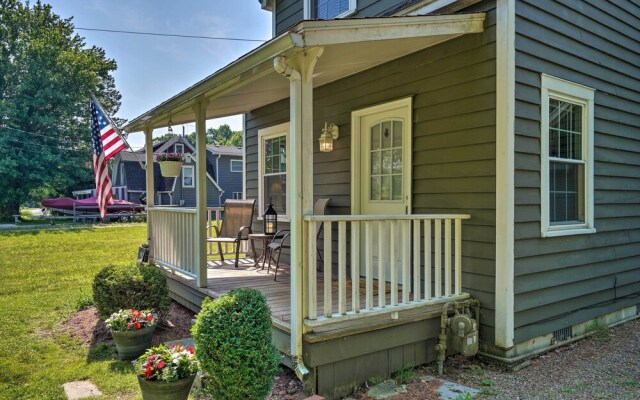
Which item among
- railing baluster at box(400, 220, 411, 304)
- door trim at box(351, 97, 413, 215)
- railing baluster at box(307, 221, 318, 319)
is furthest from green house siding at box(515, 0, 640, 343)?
railing baluster at box(307, 221, 318, 319)

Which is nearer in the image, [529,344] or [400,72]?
[529,344]

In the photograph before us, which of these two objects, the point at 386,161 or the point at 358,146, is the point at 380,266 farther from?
the point at 358,146

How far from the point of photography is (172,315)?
5.18 m

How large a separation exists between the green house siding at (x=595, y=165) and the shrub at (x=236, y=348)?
2.28 metres

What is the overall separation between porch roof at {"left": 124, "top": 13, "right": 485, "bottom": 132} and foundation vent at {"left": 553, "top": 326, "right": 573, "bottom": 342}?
2.97 metres

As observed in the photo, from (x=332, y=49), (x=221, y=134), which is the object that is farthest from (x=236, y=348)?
(x=221, y=134)

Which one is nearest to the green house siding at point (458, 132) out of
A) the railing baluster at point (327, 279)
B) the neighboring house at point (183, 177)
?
the railing baluster at point (327, 279)

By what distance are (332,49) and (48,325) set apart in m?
4.44

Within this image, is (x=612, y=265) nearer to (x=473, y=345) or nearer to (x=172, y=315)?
(x=473, y=345)

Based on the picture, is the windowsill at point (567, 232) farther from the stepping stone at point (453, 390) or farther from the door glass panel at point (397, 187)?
the stepping stone at point (453, 390)

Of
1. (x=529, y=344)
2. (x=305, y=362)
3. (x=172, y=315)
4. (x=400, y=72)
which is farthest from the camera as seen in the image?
(x=172, y=315)

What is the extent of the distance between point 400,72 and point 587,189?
2.30 meters

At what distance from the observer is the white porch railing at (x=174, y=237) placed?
4977 mm

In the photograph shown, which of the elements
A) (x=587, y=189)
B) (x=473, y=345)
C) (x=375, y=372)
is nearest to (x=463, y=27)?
(x=587, y=189)
